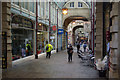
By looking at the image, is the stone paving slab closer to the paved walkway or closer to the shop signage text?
the paved walkway

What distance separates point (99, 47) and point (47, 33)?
13199mm

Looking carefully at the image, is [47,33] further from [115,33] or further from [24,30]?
[115,33]

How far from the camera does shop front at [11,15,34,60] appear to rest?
551 inches

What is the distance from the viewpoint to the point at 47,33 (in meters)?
24.6

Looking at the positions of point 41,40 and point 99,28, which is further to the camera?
point 41,40

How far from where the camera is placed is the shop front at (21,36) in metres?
14.0

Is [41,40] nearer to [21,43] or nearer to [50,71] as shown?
[21,43]

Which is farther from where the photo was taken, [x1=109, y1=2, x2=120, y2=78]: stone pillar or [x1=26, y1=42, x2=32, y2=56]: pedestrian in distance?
[x1=26, y1=42, x2=32, y2=56]: pedestrian in distance

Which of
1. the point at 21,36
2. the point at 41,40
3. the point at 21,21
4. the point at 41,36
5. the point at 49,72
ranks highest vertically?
the point at 21,21

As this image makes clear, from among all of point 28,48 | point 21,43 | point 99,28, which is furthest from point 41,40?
point 99,28

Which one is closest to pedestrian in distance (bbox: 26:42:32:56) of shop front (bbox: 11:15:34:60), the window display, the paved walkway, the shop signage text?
shop front (bbox: 11:15:34:60)

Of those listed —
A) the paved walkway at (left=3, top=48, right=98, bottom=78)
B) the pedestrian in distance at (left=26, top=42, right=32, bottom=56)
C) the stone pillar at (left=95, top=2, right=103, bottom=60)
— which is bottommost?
the paved walkway at (left=3, top=48, right=98, bottom=78)

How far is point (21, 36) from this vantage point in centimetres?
1547

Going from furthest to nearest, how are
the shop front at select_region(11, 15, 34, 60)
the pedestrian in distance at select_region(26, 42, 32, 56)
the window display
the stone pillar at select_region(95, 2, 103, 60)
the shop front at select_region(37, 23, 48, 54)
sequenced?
the window display → the shop front at select_region(37, 23, 48, 54) → the pedestrian in distance at select_region(26, 42, 32, 56) → the shop front at select_region(11, 15, 34, 60) → the stone pillar at select_region(95, 2, 103, 60)
